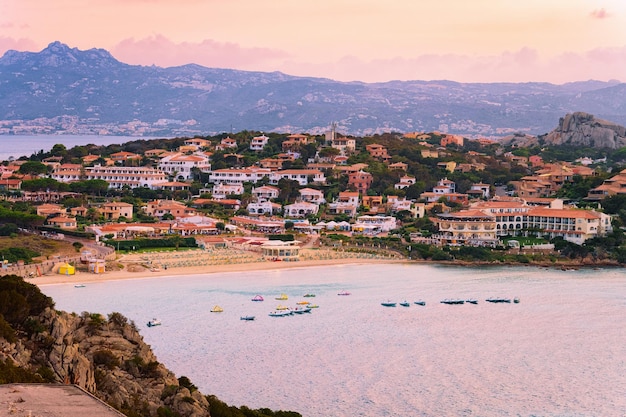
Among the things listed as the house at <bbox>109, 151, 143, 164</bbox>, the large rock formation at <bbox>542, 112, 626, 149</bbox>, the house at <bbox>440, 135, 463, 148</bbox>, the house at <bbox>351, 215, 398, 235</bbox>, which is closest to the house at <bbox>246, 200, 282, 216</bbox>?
the house at <bbox>351, 215, 398, 235</bbox>

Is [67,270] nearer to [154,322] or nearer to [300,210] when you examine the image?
[154,322]

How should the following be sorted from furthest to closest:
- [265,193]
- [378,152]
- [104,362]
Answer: [378,152]
[265,193]
[104,362]

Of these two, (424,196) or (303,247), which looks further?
(424,196)

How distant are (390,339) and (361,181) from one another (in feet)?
99.7

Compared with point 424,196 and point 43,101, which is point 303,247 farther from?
point 43,101

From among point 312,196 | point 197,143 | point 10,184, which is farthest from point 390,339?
point 197,143

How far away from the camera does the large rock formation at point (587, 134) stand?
Result: 262 feet

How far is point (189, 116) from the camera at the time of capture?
170125 mm

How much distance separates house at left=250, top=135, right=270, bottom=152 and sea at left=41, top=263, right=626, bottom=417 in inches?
1169

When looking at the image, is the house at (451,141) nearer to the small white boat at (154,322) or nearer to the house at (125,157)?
the house at (125,157)

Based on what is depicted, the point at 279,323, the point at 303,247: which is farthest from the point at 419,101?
the point at 279,323

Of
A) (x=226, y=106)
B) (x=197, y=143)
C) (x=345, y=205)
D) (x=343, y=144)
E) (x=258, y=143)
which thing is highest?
(x=226, y=106)

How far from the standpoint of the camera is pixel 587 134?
265ft

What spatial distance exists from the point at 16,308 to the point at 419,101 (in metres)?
169
